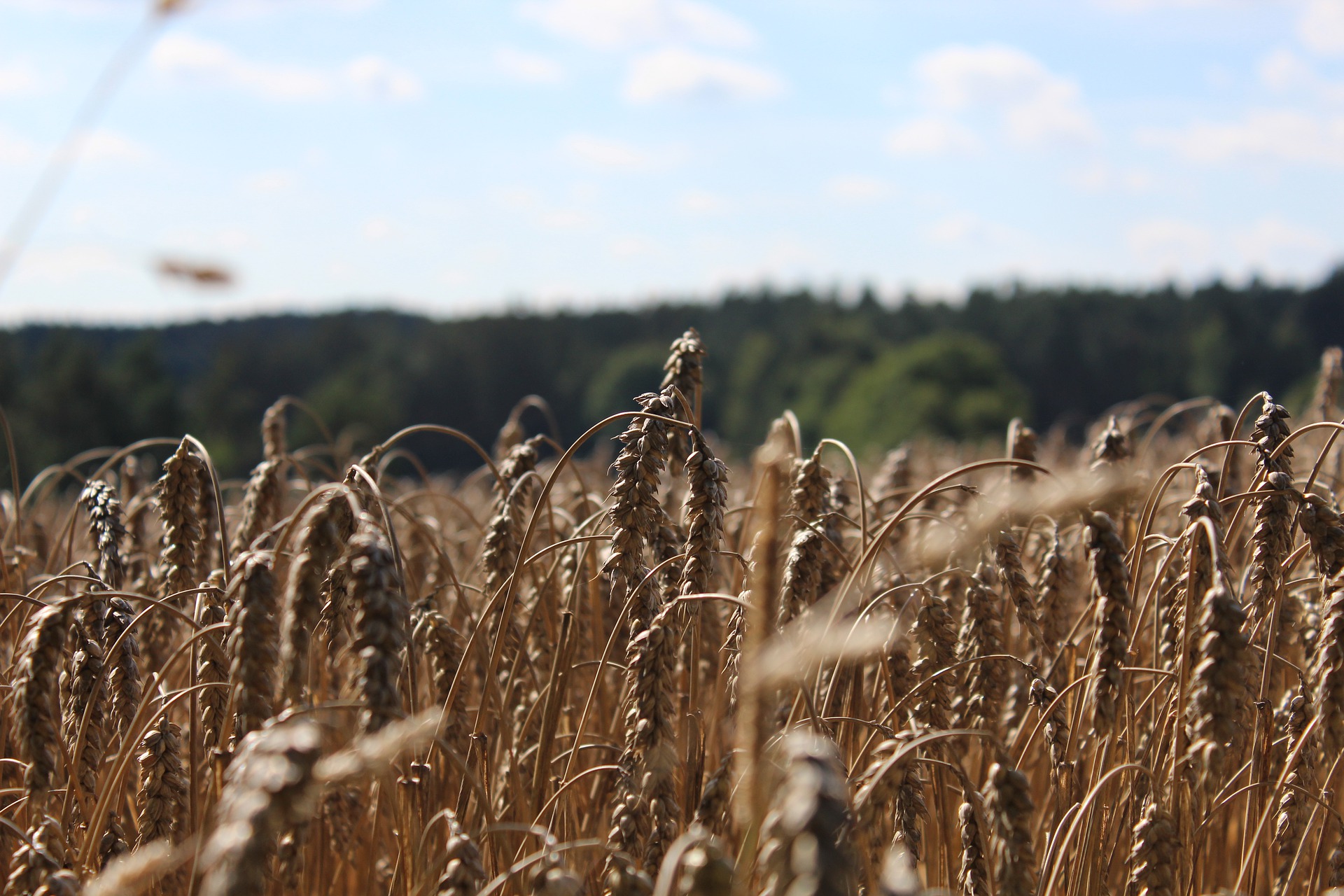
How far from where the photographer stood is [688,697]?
2605mm

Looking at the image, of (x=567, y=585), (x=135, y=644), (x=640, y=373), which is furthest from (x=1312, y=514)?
(x=640, y=373)

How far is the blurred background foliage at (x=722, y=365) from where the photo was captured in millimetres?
59625

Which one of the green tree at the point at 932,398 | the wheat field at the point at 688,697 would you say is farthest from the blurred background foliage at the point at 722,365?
the wheat field at the point at 688,697

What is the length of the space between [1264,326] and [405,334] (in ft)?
282

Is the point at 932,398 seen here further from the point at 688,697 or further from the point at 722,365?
the point at 688,697

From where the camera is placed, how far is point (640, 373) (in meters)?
89.3

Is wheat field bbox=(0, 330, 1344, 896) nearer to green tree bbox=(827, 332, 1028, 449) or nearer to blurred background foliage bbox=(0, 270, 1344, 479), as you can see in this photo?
blurred background foliage bbox=(0, 270, 1344, 479)

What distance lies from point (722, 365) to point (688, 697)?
10510cm

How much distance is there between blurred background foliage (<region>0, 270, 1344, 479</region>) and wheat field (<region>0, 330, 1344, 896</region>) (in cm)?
5327

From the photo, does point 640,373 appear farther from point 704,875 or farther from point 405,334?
point 704,875

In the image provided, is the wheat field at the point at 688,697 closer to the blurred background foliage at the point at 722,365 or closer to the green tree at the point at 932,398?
the blurred background foliage at the point at 722,365

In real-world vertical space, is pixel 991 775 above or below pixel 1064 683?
above

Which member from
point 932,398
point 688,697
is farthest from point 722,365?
point 688,697

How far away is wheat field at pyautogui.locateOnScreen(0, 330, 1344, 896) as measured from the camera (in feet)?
4.59
